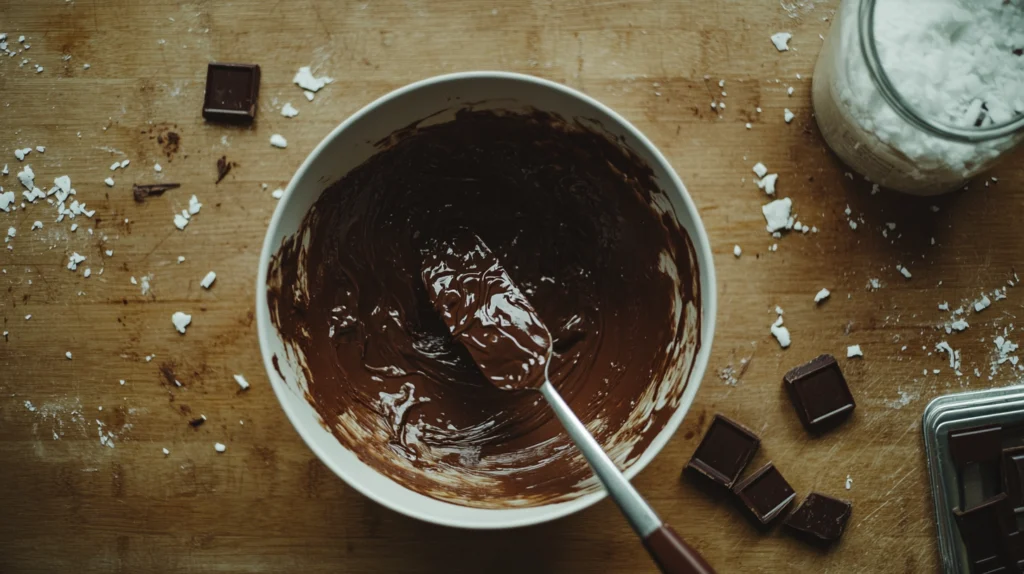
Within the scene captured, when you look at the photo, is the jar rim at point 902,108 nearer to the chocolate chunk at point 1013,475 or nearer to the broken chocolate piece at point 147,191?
the chocolate chunk at point 1013,475

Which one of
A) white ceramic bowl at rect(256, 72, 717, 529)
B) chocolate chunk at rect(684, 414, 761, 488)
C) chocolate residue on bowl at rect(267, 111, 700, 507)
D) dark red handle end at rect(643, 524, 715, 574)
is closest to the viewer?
dark red handle end at rect(643, 524, 715, 574)

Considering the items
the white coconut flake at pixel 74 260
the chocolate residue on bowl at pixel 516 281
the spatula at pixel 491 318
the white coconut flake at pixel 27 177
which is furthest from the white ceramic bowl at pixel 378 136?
the white coconut flake at pixel 27 177

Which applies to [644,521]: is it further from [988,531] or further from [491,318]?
[988,531]

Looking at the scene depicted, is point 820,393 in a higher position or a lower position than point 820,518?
higher

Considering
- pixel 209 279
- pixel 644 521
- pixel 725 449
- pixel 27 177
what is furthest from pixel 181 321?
pixel 725 449

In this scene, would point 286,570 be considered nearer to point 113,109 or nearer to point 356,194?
point 356,194

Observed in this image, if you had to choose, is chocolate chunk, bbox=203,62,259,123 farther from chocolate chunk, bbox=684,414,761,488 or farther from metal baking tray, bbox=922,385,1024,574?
metal baking tray, bbox=922,385,1024,574

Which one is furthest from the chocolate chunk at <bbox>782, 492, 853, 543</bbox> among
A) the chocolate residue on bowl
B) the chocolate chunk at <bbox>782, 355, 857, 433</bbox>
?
the chocolate residue on bowl
